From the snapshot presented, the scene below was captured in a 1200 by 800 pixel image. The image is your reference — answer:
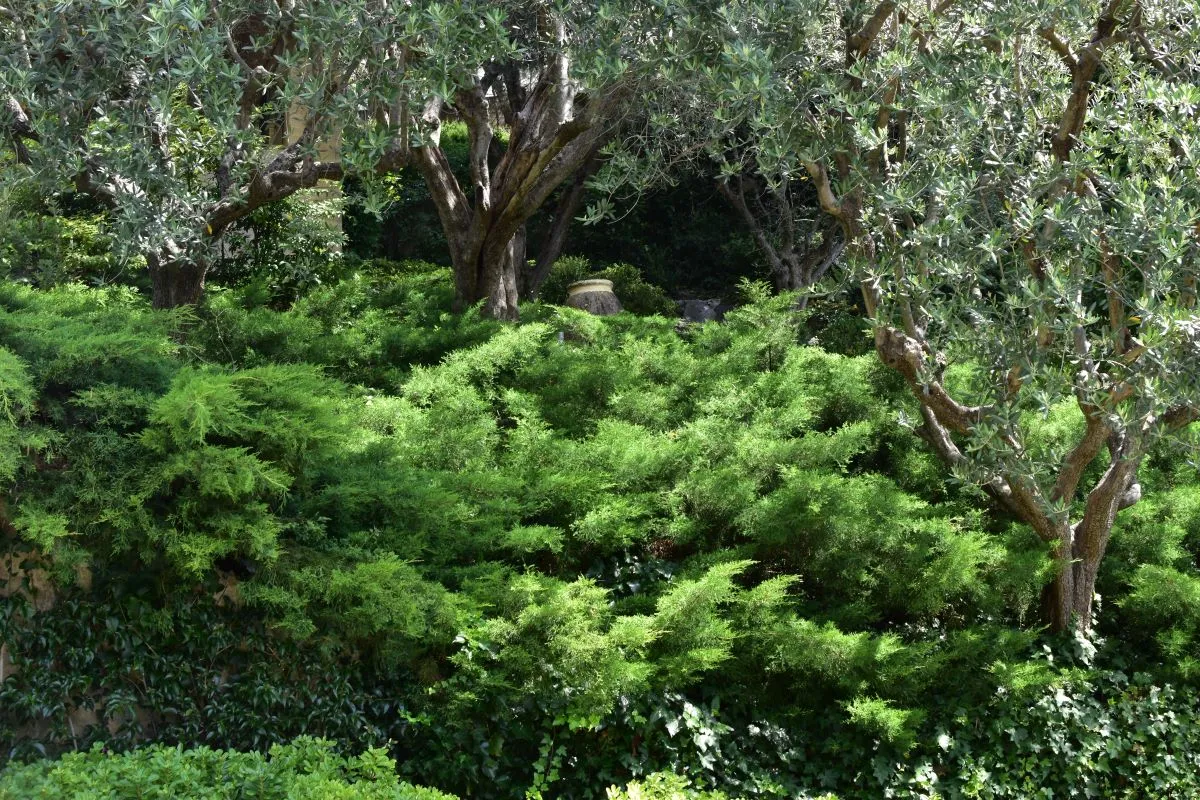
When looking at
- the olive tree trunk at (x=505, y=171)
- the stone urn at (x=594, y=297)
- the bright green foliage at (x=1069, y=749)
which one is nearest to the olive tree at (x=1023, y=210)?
the bright green foliage at (x=1069, y=749)

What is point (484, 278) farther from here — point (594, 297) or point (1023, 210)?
point (1023, 210)

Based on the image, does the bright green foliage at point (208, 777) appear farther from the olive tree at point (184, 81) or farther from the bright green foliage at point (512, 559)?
the olive tree at point (184, 81)

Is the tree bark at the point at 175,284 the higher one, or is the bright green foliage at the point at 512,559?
the tree bark at the point at 175,284

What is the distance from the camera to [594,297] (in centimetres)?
1222

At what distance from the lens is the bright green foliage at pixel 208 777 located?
12.6ft

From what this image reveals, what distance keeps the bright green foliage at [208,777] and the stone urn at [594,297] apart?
8.07 metres

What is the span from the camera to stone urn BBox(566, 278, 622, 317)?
1215cm

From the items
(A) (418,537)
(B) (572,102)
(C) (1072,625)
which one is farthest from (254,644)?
(B) (572,102)

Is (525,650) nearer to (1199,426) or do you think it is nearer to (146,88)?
(146,88)

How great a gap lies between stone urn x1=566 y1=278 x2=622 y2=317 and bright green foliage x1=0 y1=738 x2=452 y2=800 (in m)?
8.07

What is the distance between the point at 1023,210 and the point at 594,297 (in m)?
7.37

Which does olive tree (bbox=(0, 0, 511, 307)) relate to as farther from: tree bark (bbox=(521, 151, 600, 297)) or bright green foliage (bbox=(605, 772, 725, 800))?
tree bark (bbox=(521, 151, 600, 297))

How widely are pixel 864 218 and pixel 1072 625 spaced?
105 inches

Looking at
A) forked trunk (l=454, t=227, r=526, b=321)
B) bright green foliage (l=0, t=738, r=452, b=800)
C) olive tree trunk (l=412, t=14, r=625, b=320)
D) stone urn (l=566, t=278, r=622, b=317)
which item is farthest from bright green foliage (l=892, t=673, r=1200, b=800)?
stone urn (l=566, t=278, r=622, b=317)
